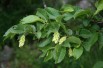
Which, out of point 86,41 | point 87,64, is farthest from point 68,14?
point 87,64

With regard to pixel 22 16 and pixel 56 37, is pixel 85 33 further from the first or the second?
pixel 22 16

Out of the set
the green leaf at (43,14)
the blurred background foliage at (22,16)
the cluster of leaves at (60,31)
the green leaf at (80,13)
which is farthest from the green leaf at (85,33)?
the blurred background foliage at (22,16)

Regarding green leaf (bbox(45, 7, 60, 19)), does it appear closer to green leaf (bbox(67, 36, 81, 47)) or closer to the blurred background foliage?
green leaf (bbox(67, 36, 81, 47))

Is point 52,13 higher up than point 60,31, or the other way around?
point 52,13

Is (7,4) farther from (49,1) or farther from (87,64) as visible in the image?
(87,64)

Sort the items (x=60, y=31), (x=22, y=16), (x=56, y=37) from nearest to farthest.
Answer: (x=56, y=37) < (x=60, y=31) < (x=22, y=16)

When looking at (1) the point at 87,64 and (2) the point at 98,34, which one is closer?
(2) the point at 98,34

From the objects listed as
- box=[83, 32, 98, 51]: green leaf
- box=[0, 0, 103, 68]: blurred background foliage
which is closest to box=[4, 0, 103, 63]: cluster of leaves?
box=[83, 32, 98, 51]: green leaf

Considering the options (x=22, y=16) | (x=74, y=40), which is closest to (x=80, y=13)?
(x=74, y=40)
